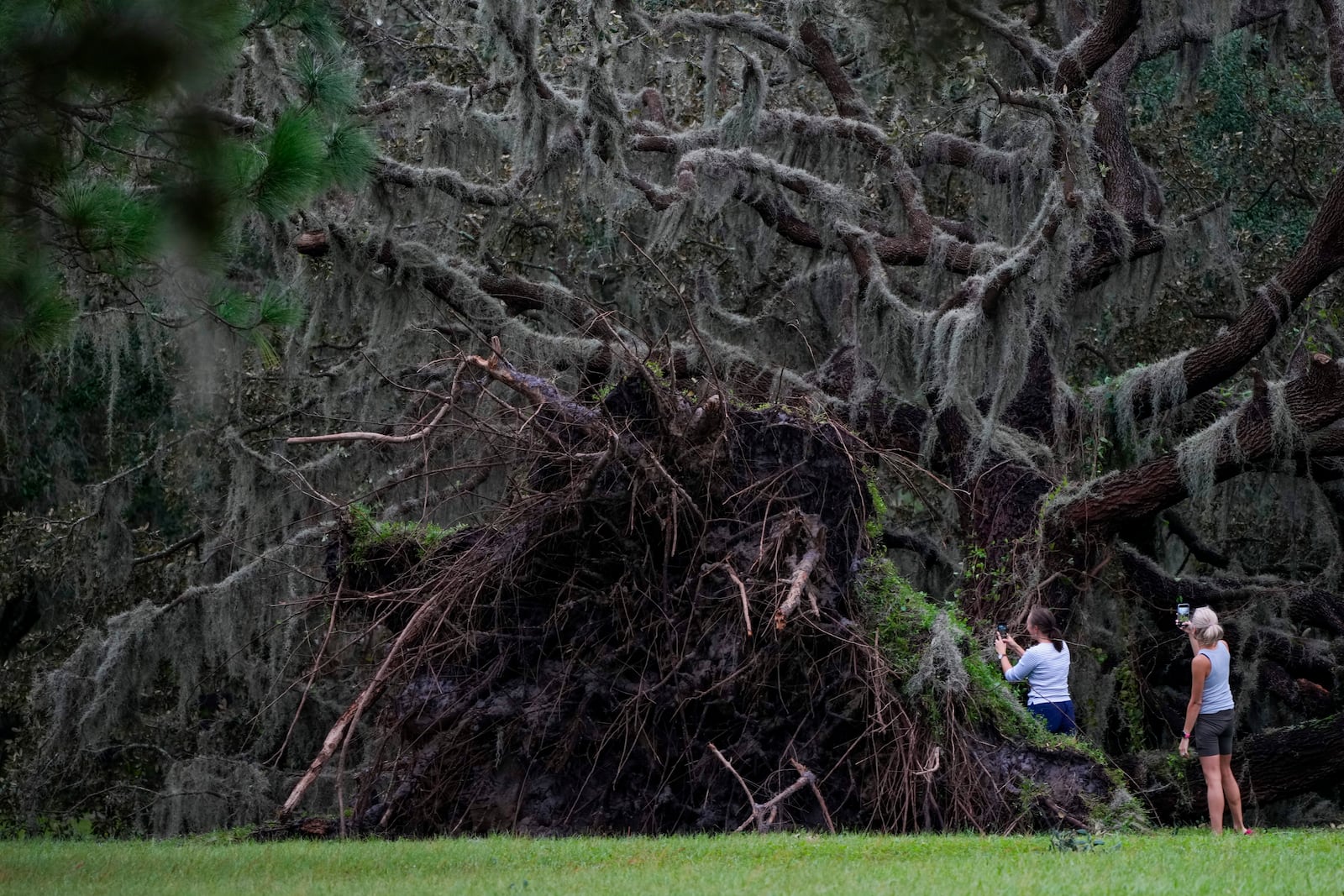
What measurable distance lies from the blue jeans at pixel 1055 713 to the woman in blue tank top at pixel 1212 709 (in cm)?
118

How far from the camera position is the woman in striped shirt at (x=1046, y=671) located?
32.9 feet

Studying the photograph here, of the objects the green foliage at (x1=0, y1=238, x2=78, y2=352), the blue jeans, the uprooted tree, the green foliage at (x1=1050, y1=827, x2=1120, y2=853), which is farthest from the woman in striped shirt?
the green foliage at (x1=0, y1=238, x2=78, y2=352)

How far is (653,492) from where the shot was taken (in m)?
10.0

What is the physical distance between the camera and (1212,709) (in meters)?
9.07

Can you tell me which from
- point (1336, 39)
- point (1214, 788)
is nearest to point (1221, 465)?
point (1214, 788)

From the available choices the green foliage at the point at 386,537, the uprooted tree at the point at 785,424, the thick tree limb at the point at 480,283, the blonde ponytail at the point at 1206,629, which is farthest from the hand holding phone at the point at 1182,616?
the thick tree limb at the point at 480,283

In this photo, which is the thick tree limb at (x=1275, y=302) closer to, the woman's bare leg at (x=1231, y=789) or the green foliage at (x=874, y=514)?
the green foliage at (x=874, y=514)

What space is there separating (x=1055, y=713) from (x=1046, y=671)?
344 millimetres

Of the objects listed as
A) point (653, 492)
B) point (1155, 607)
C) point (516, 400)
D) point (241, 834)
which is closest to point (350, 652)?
point (516, 400)

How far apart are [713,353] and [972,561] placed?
2.84 meters

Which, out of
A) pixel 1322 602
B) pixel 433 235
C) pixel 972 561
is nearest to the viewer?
pixel 972 561

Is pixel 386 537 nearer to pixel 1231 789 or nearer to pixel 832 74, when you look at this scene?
pixel 1231 789

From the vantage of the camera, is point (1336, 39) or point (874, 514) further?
point (1336, 39)

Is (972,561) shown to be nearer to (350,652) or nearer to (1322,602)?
(1322,602)
